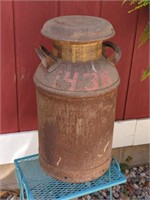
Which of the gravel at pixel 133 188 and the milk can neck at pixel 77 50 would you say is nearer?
the milk can neck at pixel 77 50

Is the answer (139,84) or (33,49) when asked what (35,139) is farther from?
(139,84)

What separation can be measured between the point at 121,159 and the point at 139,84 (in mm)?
747

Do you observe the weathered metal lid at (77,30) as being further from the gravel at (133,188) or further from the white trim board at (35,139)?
the gravel at (133,188)

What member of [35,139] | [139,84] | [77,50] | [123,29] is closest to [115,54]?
[77,50]

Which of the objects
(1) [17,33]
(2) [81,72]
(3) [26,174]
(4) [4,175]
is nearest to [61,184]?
(3) [26,174]

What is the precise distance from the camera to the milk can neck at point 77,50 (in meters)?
1.63

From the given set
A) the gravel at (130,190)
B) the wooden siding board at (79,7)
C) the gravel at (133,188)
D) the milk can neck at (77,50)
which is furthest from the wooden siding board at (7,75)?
the gravel at (133,188)

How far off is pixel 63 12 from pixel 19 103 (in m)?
0.71

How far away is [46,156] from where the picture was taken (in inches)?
75.7

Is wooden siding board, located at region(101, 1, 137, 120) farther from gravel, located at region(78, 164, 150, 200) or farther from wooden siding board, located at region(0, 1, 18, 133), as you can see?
gravel, located at region(78, 164, 150, 200)

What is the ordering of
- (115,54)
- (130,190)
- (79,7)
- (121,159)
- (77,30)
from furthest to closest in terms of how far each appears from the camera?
(121,159) < (130,190) < (79,7) < (115,54) < (77,30)

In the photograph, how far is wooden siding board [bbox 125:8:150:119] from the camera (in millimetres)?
2199

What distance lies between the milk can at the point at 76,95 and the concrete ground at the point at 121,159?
728 millimetres

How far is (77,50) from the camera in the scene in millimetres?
1637
